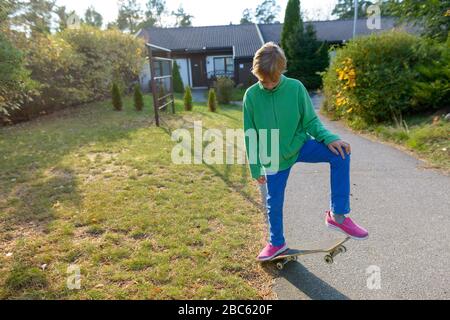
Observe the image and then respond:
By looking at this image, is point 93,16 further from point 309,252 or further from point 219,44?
point 309,252

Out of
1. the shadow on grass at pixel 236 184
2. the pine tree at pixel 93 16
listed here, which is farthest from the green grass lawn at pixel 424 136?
the pine tree at pixel 93 16

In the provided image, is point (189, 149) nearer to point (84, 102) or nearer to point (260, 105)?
point (260, 105)

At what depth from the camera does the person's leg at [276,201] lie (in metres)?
2.52

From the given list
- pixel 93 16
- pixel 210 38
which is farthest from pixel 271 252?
pixel 93 16

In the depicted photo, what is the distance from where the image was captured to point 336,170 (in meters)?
2.36

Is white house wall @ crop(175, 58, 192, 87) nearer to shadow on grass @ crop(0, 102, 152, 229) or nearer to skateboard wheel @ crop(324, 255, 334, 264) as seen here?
shadow on grass @ crop(0, 102, 152, 229)

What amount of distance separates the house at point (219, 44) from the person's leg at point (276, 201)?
78.8ft

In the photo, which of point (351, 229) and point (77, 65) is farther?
point (77, 65)

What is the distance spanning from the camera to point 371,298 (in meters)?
2.32

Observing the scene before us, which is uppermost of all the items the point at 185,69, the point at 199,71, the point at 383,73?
the point at 185,69

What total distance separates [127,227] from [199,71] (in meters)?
26.8

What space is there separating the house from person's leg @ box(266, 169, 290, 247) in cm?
2401

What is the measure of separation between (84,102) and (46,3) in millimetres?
10909
